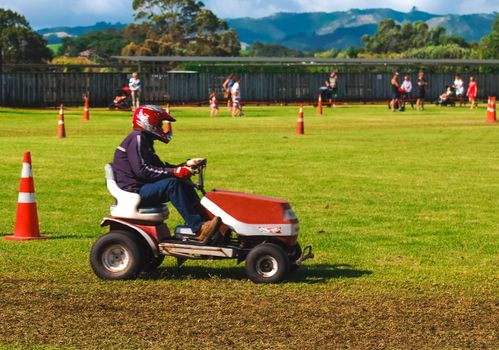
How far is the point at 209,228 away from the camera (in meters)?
9.98

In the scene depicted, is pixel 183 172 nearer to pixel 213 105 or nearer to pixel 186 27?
pixel 213 105

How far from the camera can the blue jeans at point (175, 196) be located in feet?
32.9

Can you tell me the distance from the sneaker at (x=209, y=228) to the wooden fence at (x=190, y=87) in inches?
1973

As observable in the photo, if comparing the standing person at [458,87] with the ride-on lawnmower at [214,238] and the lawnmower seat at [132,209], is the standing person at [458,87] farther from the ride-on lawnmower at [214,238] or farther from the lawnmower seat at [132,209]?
the lawnmower seat at [132,209]

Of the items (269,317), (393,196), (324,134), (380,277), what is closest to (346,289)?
(380,277)

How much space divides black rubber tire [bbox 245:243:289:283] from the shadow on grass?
0.92 ft

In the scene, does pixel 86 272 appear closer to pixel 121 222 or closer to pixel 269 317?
pixel 121 222

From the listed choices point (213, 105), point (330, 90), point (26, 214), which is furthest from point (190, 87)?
point (26, 214)

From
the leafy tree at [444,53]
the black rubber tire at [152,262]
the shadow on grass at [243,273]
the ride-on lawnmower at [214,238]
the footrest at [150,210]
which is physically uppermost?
the leafy tree at [444,53]

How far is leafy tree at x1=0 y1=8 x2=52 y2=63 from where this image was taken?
Answer: 413 feet

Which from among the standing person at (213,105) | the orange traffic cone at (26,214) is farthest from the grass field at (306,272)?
the standing person at (213,105)

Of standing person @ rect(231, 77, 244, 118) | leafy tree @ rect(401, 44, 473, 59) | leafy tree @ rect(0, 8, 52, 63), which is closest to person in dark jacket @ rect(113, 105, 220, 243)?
standing person @ rect(231, 77, 244, 118)

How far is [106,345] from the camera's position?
7.70 m

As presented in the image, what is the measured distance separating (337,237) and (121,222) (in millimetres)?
3638
